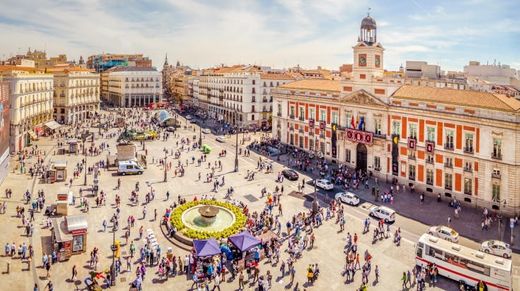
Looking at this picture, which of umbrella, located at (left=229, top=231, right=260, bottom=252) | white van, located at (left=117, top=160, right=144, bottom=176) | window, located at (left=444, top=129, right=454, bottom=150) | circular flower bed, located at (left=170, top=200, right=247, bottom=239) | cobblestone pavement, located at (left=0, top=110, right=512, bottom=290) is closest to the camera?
cobblestone pavement, located at (left=0, top=110, right=512, bottom=290)

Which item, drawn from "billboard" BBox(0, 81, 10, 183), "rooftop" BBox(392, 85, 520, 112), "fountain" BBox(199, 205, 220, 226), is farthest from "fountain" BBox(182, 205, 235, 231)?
"rooftop" BBox(392, 85, 520, 112)

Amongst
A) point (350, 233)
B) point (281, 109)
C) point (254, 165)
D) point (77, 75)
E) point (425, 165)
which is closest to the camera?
point (350, 233)

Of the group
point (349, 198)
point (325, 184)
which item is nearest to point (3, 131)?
point (325, 184)

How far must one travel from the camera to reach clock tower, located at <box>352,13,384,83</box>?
52031mm

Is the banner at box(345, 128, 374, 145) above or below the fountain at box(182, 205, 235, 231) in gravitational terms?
above

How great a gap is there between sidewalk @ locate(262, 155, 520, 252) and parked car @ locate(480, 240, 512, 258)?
2.39 m

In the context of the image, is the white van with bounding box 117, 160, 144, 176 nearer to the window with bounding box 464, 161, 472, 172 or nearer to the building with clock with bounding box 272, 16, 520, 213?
the building with clock with bounding box 272, 16, 520, 213

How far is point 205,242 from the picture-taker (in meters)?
28.4

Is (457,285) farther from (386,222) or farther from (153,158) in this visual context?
(153,158)

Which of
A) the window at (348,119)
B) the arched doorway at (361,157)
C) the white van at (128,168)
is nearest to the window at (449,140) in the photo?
the arched doorway at (361,157)

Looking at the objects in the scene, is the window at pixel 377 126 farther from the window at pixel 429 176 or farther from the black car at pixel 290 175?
the black car at pixel 290 175

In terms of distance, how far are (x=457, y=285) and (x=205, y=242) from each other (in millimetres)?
16998

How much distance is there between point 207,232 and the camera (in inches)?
1260

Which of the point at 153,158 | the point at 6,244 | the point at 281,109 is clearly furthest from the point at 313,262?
the point at 281,109
